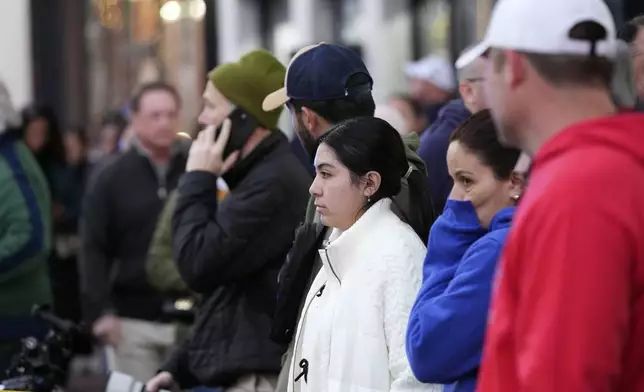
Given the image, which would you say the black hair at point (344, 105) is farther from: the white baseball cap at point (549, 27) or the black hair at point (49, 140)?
the black hair at point (49, 140)

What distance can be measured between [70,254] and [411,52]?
5.00 meters

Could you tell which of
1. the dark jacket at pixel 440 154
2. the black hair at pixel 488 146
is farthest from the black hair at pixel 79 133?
the black hair at pixel 488 146

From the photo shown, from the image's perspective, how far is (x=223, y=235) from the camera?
16.3 ft

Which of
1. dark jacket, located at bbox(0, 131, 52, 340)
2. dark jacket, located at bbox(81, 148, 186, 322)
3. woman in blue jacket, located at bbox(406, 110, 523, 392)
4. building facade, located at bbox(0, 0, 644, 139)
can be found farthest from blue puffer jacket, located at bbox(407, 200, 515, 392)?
dark jacket, located at bbox(81, 148, 186, 322)

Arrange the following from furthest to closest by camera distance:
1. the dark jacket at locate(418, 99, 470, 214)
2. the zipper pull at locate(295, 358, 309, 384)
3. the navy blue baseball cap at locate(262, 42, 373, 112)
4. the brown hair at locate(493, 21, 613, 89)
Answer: the dark jacket at locate(418, 99, 470, 214)
the navy blue baseball cap at locate(262, 42, 373, 112)
the zipper pull at locate(295, 358, 309, 384)
the brown hair at locate(493, 21, 613, 89)

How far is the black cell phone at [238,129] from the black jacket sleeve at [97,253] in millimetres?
2580

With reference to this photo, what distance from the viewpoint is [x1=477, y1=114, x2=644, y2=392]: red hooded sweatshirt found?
2.22 metres

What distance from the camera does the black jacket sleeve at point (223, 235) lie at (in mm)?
4938

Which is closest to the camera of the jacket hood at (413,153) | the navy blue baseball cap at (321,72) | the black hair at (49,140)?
the jacket hood at (413,153)

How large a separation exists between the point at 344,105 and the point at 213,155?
73cm

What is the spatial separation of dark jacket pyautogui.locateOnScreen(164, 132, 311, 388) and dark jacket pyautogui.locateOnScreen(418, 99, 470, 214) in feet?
1.86

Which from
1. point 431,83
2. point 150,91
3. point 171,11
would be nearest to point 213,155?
point 150,91

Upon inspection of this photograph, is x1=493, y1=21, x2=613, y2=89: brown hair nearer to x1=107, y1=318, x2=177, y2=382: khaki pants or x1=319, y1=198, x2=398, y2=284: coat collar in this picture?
x1=319, y1=198, x2=398, y2=284: coat collar

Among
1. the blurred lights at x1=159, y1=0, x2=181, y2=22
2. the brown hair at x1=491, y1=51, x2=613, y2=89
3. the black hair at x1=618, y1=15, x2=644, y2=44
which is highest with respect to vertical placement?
the brown hair at x1=491, y1=51, x2=613, y2=89
